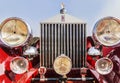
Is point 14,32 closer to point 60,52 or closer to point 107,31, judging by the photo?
point 60,52

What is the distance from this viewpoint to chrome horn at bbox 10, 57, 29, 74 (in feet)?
20.0

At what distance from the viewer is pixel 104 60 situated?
241 inches

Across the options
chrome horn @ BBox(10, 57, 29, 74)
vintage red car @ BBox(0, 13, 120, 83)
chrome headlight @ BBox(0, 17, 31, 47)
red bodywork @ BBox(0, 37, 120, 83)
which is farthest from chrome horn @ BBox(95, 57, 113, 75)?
chrome headlight @ BBox(0, 17, 31, 47)

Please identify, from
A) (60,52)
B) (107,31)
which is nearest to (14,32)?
(60,52)

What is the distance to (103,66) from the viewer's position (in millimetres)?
6105

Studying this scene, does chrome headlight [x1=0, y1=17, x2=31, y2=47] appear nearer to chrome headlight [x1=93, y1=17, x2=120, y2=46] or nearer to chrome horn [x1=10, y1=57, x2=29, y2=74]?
chrome horn [x1=10, y1=57, x2=29, y2=74]

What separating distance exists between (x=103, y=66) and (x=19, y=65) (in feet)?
4.64

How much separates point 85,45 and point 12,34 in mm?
1371

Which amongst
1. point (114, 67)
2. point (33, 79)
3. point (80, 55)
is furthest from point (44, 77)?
point (114, 67)

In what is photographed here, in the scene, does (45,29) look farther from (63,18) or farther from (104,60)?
(104,60)

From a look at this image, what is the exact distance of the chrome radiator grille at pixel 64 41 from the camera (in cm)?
675

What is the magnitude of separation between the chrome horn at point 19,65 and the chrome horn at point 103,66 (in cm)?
119

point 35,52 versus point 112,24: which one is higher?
point 112,24

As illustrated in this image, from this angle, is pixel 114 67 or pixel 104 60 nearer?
pixel 104 60
